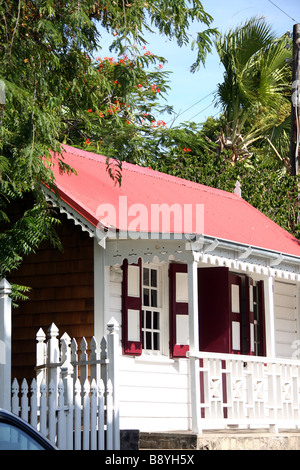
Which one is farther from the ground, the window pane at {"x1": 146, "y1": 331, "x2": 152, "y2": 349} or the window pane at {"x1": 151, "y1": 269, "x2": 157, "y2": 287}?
the window pane at {"x1": 151, "y1": 269, "x2": 157, "y2": 287}

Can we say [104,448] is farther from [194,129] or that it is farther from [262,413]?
[194,129]

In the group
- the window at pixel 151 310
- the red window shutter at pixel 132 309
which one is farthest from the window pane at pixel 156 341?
the red window shutter at pixel 132 309

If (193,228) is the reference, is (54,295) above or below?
below

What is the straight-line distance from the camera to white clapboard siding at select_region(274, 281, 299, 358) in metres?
17.1

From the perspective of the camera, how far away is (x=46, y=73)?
12.8 meters

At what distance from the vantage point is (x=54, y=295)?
13.1 meters

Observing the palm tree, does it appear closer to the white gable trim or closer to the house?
the house

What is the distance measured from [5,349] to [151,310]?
385 cm

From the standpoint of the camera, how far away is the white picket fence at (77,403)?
9789 millimetres

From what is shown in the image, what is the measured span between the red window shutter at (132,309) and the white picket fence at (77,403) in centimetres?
162

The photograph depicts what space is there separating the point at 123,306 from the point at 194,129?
655 inches

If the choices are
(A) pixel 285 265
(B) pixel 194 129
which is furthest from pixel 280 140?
(A) pixel 285 265

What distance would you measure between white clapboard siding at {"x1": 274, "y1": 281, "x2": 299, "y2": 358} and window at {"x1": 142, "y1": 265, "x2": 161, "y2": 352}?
4033 millimetres

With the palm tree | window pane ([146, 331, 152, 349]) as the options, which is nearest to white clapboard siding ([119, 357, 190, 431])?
window pane ([146, 331, 152, 349])
